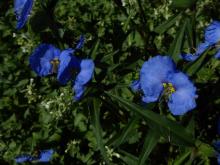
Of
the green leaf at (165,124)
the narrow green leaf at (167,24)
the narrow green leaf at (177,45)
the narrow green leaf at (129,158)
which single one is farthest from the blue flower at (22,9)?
the narrow green leaf at (129,158)

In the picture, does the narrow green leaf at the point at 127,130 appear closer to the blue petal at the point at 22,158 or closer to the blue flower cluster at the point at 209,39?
the blue flower cluster at the point at 209,39

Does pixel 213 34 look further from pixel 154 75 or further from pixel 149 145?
pixel 149 145

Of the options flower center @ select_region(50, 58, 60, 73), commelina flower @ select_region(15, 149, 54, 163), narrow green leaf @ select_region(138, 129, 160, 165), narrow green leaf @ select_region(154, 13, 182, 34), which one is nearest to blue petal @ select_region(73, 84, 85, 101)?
flower center @ select_region(50, 58, 60, 73)

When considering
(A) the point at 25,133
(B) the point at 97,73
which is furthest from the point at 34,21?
(A) the point at 25,133

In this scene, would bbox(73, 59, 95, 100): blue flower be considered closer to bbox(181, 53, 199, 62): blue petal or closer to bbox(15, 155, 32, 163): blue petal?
bbox(181, 53, 199, 62): blue petal

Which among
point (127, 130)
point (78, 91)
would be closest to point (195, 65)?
point (127, 130)
